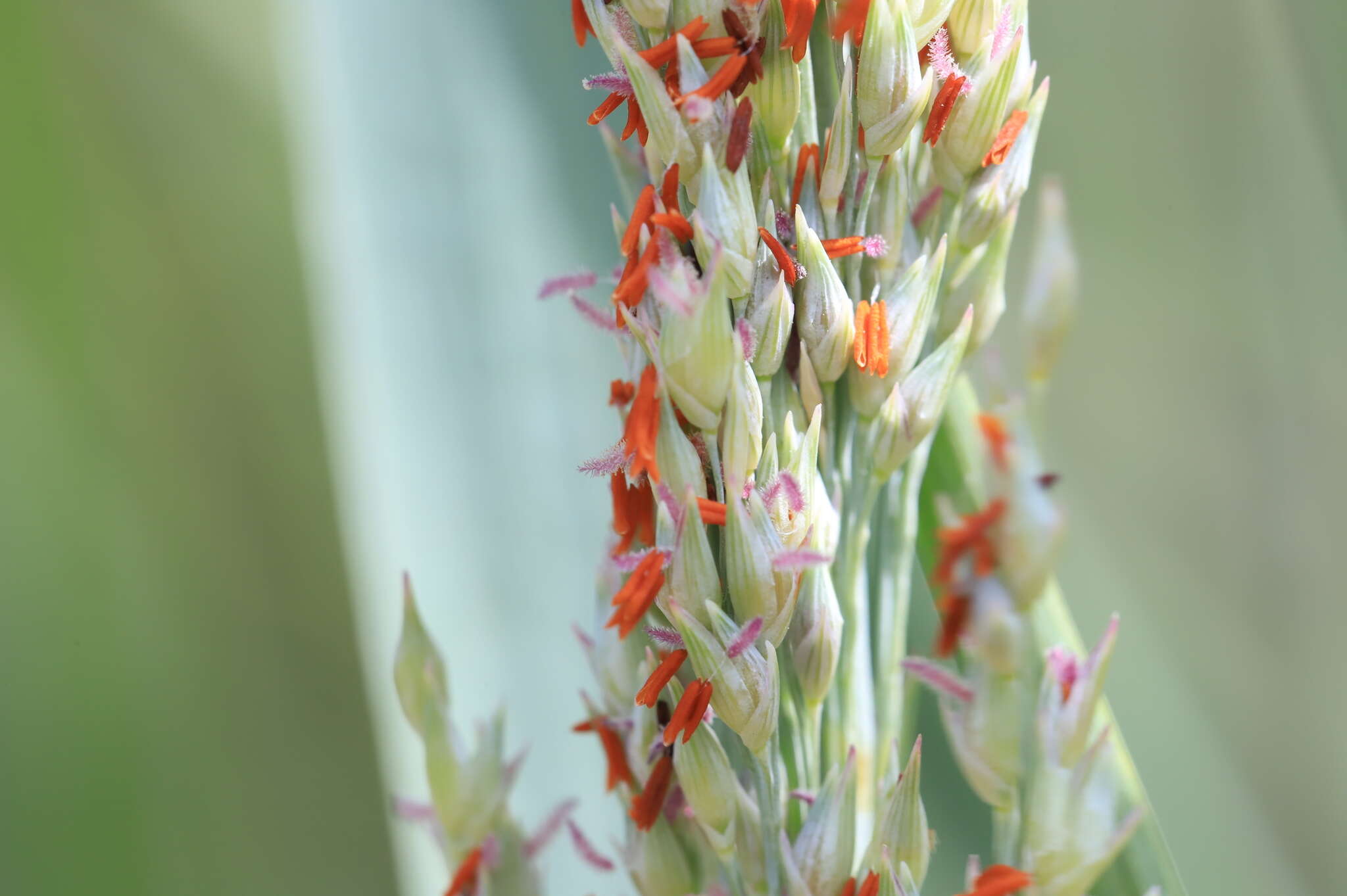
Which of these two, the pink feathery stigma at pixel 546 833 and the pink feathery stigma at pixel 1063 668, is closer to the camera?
the pink feathery stigma at pixel 1063 668

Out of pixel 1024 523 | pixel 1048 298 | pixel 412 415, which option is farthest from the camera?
pixel 412 415

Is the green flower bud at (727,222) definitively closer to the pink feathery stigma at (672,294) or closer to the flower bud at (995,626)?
the pink feathery stigma at (672,294)

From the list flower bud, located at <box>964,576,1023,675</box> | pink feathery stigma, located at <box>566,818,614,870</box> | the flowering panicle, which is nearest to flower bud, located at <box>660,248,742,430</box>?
the flowering panicle

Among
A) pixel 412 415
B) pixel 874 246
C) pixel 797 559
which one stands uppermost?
pixel 412 415

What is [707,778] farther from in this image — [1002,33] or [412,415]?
[412,415]

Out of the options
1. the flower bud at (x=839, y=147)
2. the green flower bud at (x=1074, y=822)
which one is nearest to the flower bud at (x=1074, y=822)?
the green flower bud at (x=1074, y=822)

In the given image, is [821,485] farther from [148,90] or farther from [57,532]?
[148,90]

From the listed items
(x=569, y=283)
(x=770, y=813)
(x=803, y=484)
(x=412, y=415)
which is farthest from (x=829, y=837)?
(x=412, y=415)
